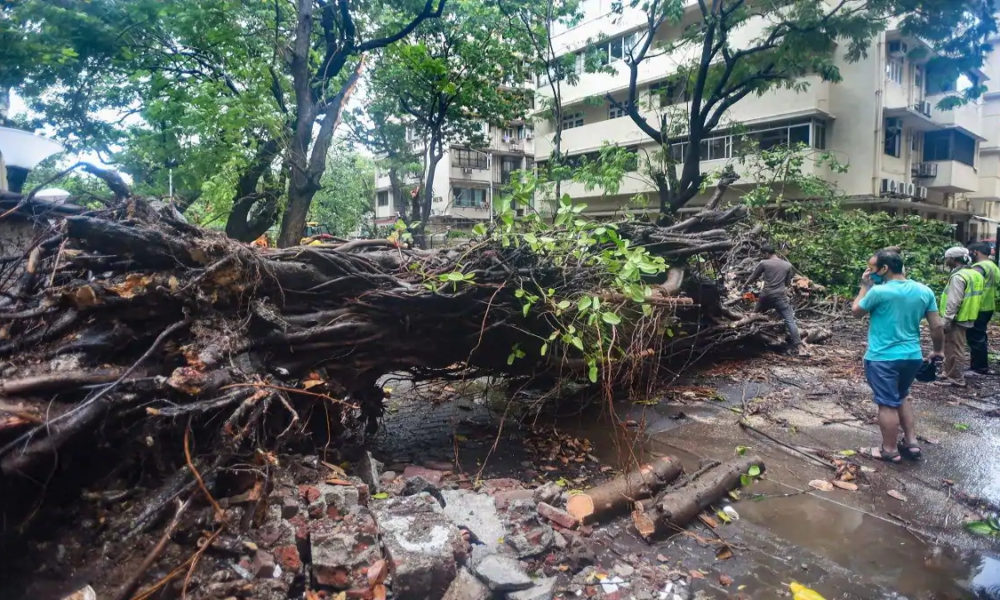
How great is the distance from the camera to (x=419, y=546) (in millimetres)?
3041

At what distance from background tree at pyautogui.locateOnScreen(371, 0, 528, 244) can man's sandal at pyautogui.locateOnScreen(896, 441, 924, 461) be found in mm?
11984

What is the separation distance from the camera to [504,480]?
14.7 ft

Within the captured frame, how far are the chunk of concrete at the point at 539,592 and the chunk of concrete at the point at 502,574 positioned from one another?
0.03 metres

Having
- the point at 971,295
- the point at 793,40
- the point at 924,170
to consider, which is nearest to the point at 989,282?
the point at 971,295

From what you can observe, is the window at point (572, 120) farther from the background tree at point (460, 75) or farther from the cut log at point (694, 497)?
the cut log at point (694, 497)

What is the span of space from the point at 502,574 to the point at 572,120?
87.0 feet

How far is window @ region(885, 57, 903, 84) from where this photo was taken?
1933 cm

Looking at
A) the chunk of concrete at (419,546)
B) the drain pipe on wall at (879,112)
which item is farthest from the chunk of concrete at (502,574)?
the drain pipe on wall at (879,112)

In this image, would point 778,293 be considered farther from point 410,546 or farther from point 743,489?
point 410,546

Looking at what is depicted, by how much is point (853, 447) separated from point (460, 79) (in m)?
14.6

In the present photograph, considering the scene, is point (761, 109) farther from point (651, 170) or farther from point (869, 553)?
point (869, 553)

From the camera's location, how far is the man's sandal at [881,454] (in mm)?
4859

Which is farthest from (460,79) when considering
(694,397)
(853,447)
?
(853,447)

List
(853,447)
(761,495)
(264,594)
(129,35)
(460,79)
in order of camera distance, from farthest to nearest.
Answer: (460,79)
(129,35)
(853,447)
(761,495)
(264,594)
